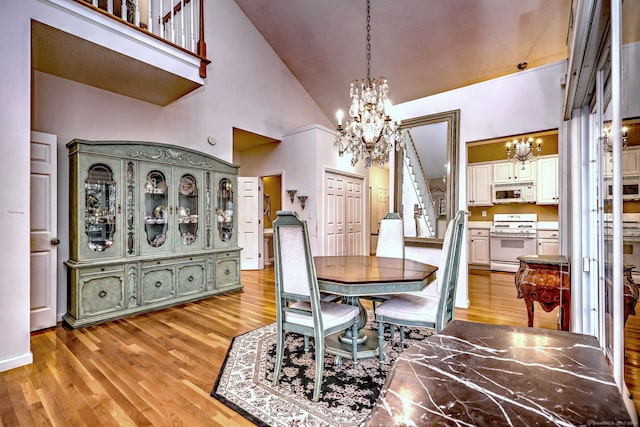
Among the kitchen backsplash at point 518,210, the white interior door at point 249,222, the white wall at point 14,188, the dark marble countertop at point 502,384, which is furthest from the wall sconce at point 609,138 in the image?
the white interior door at point 249,222

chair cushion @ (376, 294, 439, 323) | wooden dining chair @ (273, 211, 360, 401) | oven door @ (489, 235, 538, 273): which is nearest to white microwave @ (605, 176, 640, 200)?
chair cushion @ (376, 294, 439, 323)

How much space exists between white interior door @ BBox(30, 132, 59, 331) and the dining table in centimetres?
284

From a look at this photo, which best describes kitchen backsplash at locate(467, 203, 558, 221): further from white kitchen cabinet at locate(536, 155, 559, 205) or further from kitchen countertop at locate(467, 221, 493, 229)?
white kitchen cabinet at locate(536, 155, 559, 205)

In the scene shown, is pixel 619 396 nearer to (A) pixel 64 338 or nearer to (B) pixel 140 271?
(A) pixel 64 338

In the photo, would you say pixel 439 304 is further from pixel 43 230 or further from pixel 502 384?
pixel 43 230

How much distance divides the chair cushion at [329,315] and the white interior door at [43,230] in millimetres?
2806

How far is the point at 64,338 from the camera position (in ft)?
9.65

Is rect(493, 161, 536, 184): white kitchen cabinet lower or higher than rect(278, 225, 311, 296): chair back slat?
higher

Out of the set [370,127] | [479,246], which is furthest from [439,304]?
[479,246]

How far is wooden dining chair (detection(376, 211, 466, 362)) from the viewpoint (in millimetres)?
2168

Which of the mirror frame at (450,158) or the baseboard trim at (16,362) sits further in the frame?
the mirror frame at (450,158)

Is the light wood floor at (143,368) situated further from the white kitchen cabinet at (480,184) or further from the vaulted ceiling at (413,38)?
the vaulted ceiling at (413,38)

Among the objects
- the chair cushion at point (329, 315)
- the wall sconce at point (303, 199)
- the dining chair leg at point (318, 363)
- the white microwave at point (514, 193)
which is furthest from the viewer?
the white microwave at point (514, 193)

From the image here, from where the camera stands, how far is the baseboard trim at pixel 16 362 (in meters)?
2.31
